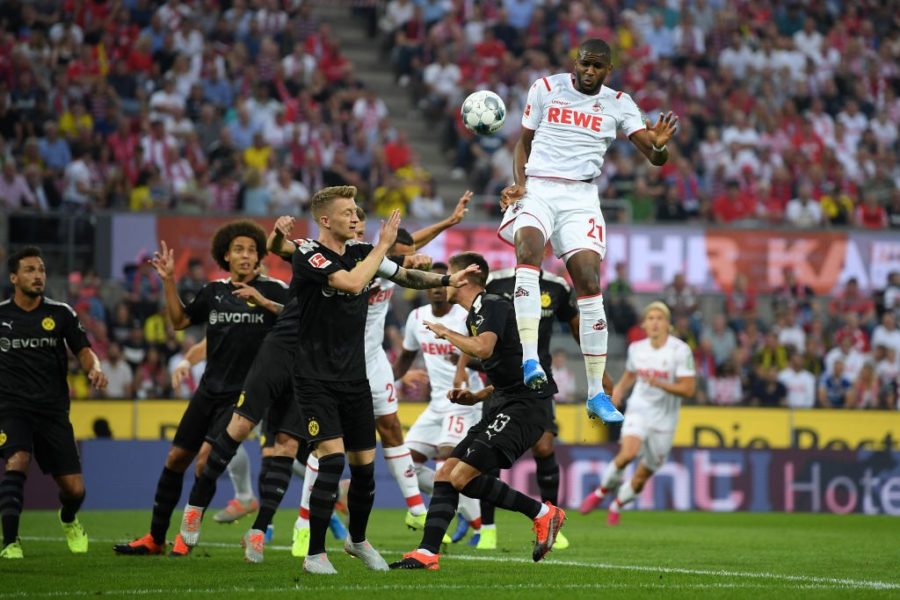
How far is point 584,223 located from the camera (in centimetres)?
1134

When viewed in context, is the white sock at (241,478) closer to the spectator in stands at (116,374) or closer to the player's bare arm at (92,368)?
the player's bare arm at (92,368)

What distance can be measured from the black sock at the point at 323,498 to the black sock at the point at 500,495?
3.05 feet

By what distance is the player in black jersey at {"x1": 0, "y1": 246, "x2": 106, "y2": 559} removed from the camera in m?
12.3

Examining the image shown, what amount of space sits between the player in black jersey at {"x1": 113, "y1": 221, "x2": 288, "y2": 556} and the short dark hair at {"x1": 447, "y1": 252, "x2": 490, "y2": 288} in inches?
63.6

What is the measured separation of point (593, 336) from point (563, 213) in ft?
3.31

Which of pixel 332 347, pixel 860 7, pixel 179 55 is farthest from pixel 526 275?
pixel 860 7

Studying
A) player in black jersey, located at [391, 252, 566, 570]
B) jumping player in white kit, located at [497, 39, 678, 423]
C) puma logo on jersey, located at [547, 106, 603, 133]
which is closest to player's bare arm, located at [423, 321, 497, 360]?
player in black jersey, located at [391, 252, 566, 570]

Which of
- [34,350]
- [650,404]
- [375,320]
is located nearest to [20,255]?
[34,350]

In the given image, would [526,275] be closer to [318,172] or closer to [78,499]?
[78,499]

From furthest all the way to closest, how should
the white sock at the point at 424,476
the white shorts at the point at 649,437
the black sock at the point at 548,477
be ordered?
the white shorts at the point at 649,437
the white sock at the point at 424,476
the black sock at the point at 548,477

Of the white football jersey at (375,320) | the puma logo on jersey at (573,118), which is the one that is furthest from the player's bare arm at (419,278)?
the white football jersey at (375,320)

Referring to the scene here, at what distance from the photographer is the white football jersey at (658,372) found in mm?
17422

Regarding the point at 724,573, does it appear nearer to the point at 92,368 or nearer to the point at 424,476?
the point at 424,476

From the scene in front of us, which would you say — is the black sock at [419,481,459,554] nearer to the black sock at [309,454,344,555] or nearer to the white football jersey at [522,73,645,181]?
the black sock at [309,454,344,555]
